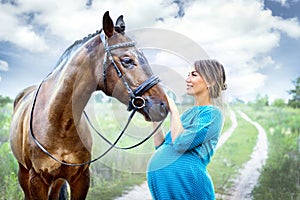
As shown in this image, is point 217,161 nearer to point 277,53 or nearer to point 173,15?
point 277,53

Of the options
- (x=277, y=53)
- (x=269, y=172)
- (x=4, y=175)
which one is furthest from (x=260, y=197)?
(x=4, y=175)

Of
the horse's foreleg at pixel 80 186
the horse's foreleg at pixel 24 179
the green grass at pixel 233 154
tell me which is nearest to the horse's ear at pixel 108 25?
the horse's foreleg at pixel 80 186

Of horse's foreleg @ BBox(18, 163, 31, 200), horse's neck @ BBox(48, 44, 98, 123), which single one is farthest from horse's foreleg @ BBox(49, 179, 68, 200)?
horse's neck @ BBox(48, 44, 98, 123)

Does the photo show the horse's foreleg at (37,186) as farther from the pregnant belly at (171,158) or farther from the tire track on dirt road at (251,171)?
the tire track on dirt road at (251,171)

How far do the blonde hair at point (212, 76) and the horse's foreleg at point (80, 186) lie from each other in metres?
0.82

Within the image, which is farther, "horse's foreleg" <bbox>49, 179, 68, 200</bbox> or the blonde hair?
Answer: "horse's foreleg" <bbox>49, 179, 68, 200</bbox>

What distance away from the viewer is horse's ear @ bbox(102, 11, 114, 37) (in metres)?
1.38

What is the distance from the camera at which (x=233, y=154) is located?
3.25 meters

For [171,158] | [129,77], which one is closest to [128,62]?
[129,77]

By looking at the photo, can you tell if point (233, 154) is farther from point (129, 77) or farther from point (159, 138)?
point (129, 77)

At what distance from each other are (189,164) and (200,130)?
0.16 metres

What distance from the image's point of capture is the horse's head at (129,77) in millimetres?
1335

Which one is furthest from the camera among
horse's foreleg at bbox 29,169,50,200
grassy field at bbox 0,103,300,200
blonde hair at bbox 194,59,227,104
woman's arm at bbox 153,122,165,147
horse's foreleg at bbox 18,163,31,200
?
grassy field at bbox 0,103,300,200

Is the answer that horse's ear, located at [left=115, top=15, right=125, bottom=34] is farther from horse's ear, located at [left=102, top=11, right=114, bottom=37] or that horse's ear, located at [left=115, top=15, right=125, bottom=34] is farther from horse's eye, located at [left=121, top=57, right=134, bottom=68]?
horse's eye, located at [left=121, top=57, right=134, bottom=68]
